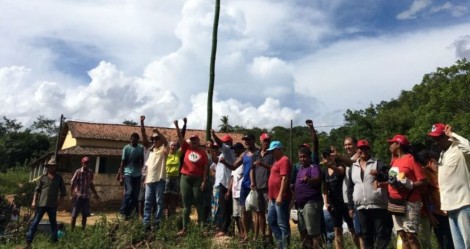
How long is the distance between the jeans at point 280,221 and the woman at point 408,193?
1.55 metres

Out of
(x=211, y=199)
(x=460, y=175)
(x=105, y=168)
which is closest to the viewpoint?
(x=460, y=175)


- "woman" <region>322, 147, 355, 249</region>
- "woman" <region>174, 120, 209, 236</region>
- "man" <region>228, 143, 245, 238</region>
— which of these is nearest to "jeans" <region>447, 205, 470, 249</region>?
"woman" <region>322, 147, 355, 249</region>

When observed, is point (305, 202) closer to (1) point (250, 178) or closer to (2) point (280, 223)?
(2) point (280, 223)

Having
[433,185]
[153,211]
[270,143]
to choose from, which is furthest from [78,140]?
[433,185]

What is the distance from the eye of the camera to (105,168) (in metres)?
29.5

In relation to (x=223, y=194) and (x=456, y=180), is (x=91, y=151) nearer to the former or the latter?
(x=223, y=194)

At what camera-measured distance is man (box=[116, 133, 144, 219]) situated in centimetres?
809

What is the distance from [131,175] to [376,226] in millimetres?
4718

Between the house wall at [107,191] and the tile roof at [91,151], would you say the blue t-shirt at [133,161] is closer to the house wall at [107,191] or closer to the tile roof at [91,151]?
the house wall at [107,191]

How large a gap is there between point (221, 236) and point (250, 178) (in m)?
1.16

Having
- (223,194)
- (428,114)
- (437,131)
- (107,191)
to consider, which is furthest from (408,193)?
(107,191)

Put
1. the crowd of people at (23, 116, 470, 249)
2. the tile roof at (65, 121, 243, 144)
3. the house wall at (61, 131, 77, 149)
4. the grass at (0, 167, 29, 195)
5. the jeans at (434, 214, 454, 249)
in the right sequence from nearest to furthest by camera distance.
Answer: the crowd of people at (23, 116, 470, 249) → the jeans at (434, 214, 454, 249) → the tile roof at (65, 121, 243, 144) → the house wall at (61, 131, 77, 149) → the grass at (0, 167, 29, 195)

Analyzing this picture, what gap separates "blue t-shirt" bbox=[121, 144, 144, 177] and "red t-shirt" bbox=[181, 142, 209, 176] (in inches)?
53.0

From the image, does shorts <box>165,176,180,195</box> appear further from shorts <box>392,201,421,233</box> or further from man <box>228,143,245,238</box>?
shorts <box>392,201,421,233</box>
